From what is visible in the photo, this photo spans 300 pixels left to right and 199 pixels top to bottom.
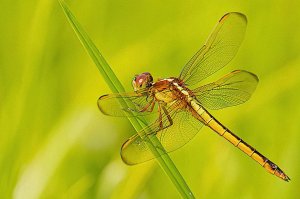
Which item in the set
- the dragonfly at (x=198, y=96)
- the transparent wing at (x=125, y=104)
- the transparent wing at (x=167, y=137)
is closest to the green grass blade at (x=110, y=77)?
the transparent wing at (x=125, y=104)

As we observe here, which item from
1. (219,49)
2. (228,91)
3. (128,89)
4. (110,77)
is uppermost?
(128,89)

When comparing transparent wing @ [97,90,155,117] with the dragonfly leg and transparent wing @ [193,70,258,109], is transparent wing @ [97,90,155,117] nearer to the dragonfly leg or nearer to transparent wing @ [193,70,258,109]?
the dragonfly leg

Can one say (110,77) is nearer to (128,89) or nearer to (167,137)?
(167,137)

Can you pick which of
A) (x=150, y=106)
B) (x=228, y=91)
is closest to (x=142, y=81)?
(x=150, y=106)

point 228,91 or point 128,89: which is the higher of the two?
point 128,89

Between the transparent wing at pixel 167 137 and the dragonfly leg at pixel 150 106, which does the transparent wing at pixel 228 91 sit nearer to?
the transparent wing at pixel 167 137

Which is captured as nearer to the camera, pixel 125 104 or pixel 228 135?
pixel 125 104

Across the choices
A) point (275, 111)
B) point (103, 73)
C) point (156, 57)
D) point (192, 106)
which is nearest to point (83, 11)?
point (156, 57)
